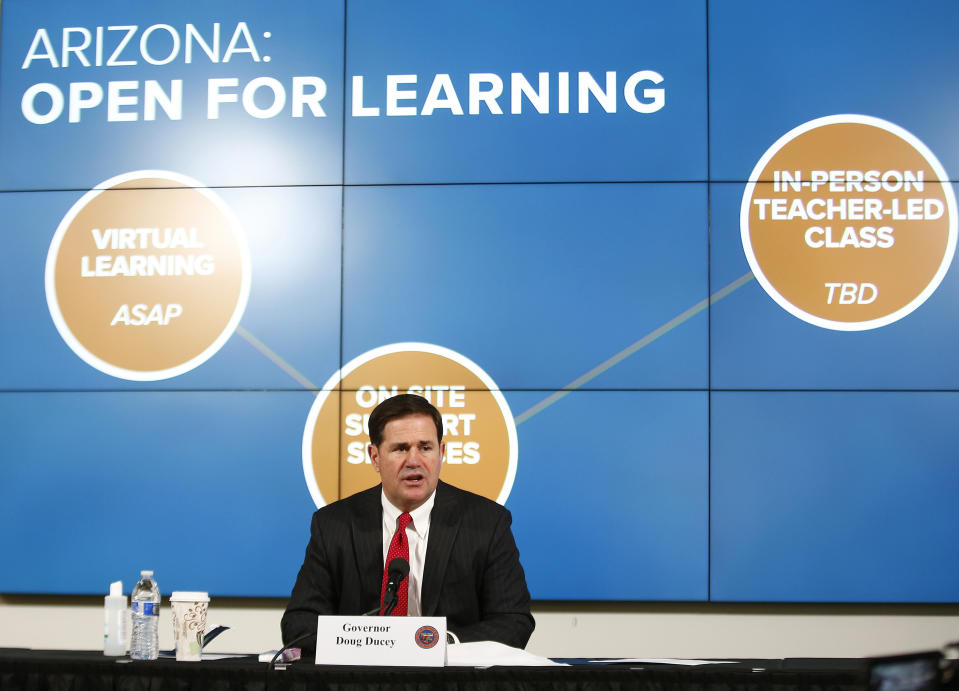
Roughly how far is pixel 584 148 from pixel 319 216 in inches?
42.3

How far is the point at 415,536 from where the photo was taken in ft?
8.99

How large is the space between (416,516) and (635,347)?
1.27 meters

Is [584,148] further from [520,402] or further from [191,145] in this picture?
[191,145]

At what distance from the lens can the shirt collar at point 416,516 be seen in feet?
9.02

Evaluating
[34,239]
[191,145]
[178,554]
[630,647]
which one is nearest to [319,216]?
[191,145]

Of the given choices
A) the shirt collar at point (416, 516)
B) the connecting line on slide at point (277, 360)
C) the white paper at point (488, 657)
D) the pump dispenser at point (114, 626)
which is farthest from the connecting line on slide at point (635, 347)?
the pump dispenser at point (114, 626)

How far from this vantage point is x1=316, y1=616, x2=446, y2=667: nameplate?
2.09 metres

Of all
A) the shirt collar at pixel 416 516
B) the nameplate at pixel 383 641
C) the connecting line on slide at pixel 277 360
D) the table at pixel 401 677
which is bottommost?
the table at pixel 401 677

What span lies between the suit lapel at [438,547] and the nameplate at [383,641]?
1.66ft

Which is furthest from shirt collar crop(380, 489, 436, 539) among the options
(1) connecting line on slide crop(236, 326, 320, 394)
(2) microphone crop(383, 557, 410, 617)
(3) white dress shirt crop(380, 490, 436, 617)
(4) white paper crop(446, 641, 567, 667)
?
(1) connecting line on slide crop(236, 326, 320, 394)

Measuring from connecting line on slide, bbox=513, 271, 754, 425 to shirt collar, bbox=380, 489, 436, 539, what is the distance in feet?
3.05

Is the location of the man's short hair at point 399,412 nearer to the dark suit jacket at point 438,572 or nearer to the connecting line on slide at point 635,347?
the dark suit jacket at point 438,572

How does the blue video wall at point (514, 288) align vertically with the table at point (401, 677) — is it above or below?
above

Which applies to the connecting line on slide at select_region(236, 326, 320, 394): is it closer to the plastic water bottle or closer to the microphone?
the plastic water bottle
